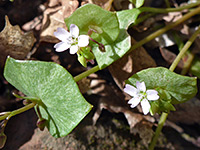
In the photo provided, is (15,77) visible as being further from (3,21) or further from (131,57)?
(131,57)

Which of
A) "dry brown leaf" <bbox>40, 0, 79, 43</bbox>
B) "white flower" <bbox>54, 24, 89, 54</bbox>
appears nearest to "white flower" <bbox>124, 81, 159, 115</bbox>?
"white flower" <bbox>54, 24, 89, 54</bbox>

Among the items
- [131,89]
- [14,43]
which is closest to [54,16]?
[14,43]

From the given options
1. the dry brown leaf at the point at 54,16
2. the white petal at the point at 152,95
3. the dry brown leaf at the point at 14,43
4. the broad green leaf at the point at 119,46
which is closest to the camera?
the white petal at the point at 152,95

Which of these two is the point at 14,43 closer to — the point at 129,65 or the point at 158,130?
the point at 129,65

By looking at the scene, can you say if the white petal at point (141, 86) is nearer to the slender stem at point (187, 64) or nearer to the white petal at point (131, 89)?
the white petal at point (131, 89)

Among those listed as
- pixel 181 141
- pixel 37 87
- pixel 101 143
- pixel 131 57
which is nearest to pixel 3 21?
pixel 37 87

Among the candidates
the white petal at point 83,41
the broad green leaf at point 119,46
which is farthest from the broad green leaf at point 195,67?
the white petal at point 83,41
